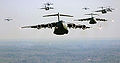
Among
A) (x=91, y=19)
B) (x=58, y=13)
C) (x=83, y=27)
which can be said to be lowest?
(x=91, y=19)

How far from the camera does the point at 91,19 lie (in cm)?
11788

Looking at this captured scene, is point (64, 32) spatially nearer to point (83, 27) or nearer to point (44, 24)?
point (44, 24)

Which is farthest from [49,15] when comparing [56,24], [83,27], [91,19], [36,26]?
[91,19]

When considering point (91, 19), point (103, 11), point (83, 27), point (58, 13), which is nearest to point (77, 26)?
point (83, 27)

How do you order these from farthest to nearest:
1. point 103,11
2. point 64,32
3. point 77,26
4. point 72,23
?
point 103,11
point 77,26
point 72,23
point 64,32

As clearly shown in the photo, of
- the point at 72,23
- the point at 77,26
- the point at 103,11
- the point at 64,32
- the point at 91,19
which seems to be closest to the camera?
the point at 64,32

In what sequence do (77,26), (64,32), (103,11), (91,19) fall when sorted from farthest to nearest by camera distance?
(103,11)
(91,19)
(77,26)
(64,32)

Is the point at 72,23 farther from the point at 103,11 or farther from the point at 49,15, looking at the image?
the point at 103,11

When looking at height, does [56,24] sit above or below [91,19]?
above

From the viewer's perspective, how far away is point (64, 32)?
197 ft

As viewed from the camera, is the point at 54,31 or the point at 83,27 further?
the point at 83,27

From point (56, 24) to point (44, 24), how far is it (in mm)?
5040

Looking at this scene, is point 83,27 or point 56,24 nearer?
point 56,24

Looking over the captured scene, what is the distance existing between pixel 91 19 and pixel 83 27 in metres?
46.2
